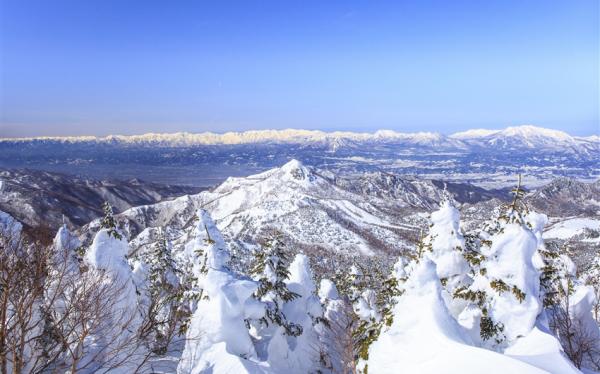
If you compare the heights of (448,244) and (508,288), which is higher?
(448,244)

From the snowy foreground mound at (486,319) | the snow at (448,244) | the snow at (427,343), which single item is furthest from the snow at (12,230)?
the snow at (448,244)

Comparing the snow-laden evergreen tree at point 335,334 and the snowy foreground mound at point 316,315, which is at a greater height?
the snowy foreground mound at point 316,315

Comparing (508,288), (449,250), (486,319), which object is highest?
(449,250)

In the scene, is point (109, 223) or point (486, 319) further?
point (109, 223)

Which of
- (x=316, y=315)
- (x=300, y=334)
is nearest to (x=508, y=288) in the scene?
(x=300, y=334)

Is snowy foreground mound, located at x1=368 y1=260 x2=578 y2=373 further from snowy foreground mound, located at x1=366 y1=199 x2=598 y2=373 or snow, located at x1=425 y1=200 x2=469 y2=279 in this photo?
snow, located at x1=425 y1=200 x2=469 y2=279

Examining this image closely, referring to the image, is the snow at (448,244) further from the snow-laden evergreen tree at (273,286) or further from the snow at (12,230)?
the snow at (12,230)

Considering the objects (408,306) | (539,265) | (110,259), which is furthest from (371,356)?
(110,259)

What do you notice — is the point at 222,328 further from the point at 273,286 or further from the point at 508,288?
the point at 508,288

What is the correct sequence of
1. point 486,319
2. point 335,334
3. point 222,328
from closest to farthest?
point 486,319, point 222,328, point 335,334

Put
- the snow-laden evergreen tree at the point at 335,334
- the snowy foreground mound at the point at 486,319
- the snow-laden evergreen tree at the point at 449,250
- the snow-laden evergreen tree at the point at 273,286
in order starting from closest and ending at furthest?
the snowy foreground mound at the point at 486,319
the snow-laden evergreen tree at the point at 335,334
the snow-laden evergreen tree at the point at 449,250
the snow-laden evergreen tree at the point at 273,286
